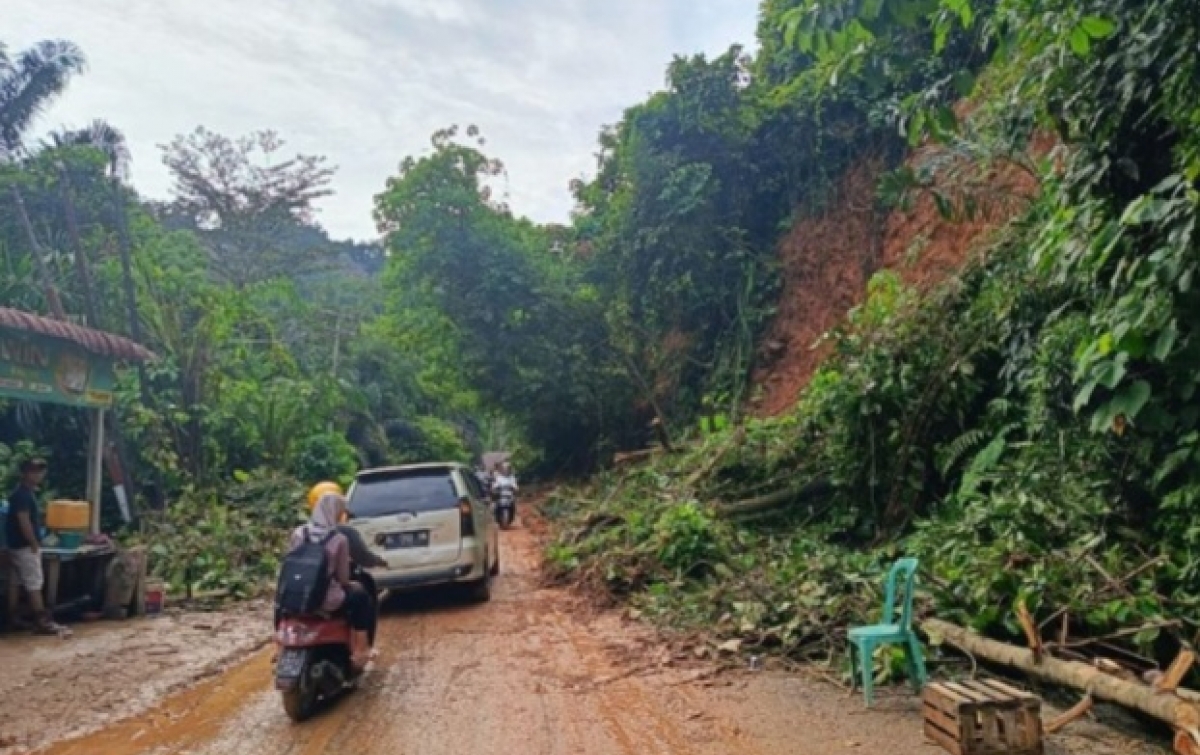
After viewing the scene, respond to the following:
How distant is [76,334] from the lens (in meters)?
9.92

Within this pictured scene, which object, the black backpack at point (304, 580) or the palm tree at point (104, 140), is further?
the palm tree at point (104, 140)

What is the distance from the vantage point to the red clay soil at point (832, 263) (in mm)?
15805

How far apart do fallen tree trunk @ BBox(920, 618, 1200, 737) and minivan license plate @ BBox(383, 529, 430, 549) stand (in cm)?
544

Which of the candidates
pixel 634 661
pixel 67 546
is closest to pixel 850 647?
pixel 634 661

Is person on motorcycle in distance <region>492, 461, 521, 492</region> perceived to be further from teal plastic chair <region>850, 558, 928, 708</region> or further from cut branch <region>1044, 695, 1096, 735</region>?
cut branch <region>1044, 695, 1096, 735</region>

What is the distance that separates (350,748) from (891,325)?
7712 millimetres

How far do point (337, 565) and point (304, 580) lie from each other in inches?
11.2

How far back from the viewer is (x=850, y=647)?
6.29 meters

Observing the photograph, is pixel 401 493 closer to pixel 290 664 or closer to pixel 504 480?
pixel 290 664

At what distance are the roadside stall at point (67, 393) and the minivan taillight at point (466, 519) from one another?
12.3 ft

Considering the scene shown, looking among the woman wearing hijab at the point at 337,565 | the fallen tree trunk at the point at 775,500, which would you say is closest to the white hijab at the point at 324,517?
the woman wearing hijab at the point at 337,565

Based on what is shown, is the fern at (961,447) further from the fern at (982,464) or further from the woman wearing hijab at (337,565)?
the woman wearing hijab at (337,565)

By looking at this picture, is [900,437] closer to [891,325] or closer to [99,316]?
[891,325]

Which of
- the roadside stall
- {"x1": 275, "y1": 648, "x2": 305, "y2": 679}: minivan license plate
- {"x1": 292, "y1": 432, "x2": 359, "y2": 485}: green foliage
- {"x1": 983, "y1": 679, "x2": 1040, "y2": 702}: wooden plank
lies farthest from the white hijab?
{"x1": 292, "y1": 432, "x2": 359, "y2": 485}: green foliage
